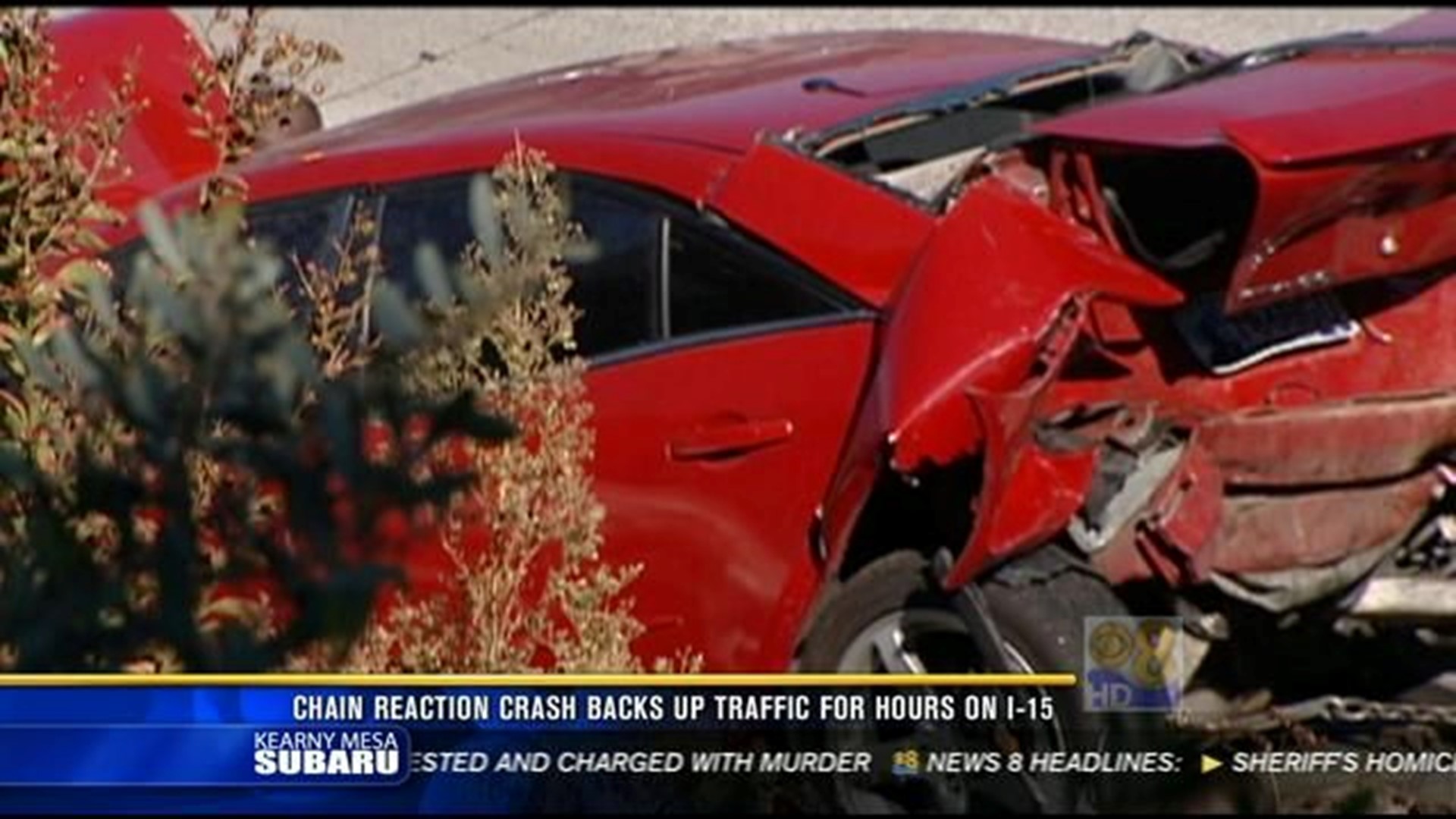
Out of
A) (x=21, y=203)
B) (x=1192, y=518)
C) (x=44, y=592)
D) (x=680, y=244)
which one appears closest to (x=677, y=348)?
(x=680, y=244)

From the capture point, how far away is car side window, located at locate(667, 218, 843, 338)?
17.5 ft

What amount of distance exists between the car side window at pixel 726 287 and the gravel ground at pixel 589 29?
21.2ft

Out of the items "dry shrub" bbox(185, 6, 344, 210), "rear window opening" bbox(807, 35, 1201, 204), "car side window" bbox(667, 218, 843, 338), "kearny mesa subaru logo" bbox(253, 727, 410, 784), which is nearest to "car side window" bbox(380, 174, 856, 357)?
"car side window" bbox(667, 218, 843, 338)

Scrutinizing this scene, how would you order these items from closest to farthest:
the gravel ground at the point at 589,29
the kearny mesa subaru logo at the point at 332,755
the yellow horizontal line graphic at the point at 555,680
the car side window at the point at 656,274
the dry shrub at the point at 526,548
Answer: the yellow horizontal line graphic at the point at 555,680
the kearny mesa subaru logo at the point at 332,755
the dry shrub at the point at 526,548
the car side window at the point at 656,274
the gravel ground at the point at 589,29

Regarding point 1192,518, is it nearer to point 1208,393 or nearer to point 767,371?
point 1208,393

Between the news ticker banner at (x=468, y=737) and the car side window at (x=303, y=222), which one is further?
the car side window at (x=303, y=222)

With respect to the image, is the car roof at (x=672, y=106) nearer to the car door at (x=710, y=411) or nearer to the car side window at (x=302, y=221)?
the car side window at (x=302, y=221)

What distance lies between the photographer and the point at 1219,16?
476 inches

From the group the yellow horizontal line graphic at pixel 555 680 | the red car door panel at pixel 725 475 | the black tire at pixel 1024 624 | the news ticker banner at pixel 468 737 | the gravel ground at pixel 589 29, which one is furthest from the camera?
the gravel ground at pixel 589 29

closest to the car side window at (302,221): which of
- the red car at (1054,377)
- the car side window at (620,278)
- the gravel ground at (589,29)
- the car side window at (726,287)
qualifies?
the red car at (1054,377)

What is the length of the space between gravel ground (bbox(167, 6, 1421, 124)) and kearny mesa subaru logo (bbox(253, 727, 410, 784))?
8.23 metres

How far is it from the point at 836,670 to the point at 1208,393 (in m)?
0.83

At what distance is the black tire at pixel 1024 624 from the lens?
4723 millimetres

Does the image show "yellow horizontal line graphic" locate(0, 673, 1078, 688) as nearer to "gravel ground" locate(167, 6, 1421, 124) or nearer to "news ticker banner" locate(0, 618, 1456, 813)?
"news ticker banner" locate(0, 618, 1456, 813)
